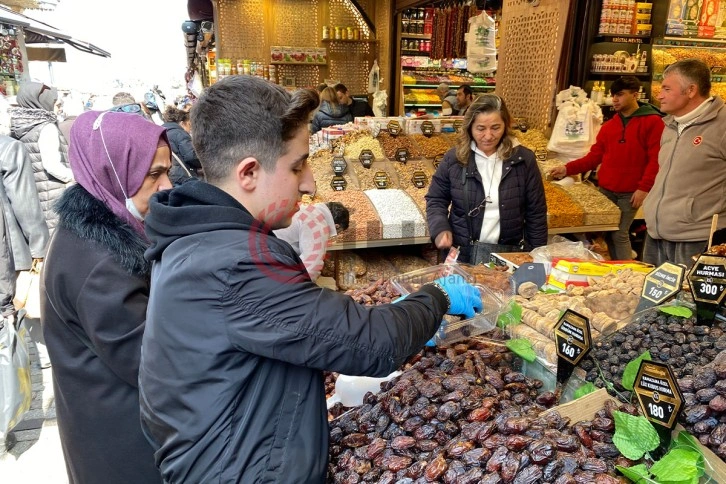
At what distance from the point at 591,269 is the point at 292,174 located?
5.84 ft

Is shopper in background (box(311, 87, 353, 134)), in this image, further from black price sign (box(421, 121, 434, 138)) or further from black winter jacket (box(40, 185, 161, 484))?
black winter jacket (box(40, 185, 161, 484))

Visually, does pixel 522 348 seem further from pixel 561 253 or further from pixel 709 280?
pixel 561 253

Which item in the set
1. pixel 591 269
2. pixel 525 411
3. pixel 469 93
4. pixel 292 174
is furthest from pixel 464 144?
pixel 469 93

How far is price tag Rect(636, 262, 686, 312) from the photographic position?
5.42 ft

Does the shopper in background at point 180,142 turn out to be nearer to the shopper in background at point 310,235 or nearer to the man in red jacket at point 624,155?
the shopper in background at point 310,235

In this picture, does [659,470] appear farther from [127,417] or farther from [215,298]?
[127,417]

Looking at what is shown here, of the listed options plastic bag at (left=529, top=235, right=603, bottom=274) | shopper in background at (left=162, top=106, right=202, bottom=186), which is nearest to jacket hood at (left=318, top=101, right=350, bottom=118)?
shopper in background at (left=162, top=106, right=202, bottom=186)

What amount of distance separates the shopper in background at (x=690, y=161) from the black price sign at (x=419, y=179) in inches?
69.0

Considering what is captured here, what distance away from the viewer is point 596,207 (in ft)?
13.9

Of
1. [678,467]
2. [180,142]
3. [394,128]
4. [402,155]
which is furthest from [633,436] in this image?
[180,142]

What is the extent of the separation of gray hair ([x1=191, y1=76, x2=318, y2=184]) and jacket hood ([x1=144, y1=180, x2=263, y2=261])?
6 centimetres

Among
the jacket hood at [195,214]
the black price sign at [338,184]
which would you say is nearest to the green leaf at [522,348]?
the jacket hood at [195,214]

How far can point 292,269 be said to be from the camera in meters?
0.92

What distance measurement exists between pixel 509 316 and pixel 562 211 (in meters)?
2.57
